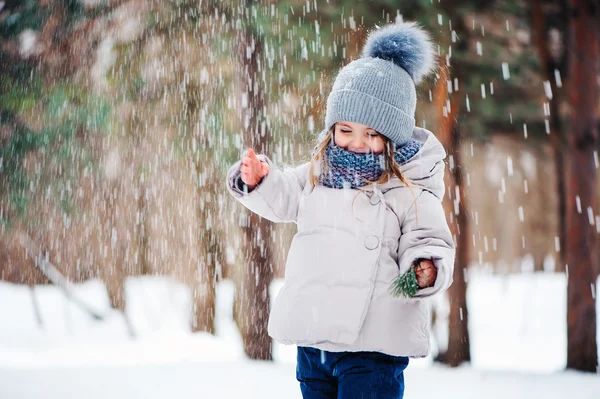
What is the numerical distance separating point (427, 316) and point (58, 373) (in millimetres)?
3742

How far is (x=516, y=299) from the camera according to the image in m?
15.5

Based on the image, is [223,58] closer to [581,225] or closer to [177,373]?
[177,373]

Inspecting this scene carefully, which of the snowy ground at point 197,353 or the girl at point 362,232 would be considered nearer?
the girl at point 362,232

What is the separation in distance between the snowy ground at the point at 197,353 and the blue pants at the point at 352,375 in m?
2.33

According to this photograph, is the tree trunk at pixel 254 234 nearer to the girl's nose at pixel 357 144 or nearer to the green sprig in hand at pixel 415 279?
the girl's nose at pixel 357 144

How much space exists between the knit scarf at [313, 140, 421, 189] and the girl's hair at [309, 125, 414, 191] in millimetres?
19

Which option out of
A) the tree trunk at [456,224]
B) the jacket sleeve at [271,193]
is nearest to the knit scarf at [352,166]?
the jacket sleeve at [271,193]

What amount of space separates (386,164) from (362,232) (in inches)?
11.5

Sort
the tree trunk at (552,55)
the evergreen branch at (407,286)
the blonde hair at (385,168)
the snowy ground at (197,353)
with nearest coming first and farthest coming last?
the evergreen branch at (407,286), the blonde hair at (385,168), the snowy ground at (197,353), the tree trunk at (552,55)

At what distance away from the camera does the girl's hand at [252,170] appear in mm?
2205

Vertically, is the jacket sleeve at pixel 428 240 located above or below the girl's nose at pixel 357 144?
below

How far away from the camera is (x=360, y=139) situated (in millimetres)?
2250

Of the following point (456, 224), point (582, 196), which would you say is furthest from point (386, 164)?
point (456, 224)

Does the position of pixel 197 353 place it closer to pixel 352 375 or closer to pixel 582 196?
pixel 582 196
